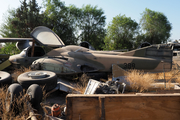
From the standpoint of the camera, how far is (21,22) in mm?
21547

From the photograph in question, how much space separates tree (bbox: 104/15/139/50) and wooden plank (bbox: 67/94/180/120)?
21.8 meters

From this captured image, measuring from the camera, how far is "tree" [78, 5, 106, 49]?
29.3m

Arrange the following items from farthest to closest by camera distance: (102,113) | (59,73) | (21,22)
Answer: (21,22)
(59,73)
(102,113)

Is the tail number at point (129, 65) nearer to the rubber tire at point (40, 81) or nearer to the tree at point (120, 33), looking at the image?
the rubber tire at point (40, 81)

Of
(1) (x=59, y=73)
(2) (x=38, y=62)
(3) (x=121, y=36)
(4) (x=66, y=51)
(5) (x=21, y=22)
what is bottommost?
(1) (x=59, y=73)

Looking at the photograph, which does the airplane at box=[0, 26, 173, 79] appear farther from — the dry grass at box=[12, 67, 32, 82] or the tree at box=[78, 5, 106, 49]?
the tree at box=[78, 5, 106, 49]

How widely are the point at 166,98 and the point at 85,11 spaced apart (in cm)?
2966

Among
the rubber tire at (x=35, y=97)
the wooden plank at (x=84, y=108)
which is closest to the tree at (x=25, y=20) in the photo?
the rubber tire at (x=35, y=97)

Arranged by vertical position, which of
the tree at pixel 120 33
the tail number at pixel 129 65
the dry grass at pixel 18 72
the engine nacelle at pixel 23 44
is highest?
the tree at pixel 120 33

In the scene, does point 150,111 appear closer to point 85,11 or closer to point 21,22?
point 21,22

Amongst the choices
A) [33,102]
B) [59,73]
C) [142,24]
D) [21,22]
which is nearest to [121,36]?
[142,24]

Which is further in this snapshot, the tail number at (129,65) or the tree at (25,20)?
the tree at (25,20)

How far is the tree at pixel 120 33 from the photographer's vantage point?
80.1 feet

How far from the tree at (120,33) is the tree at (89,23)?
4.76 m
